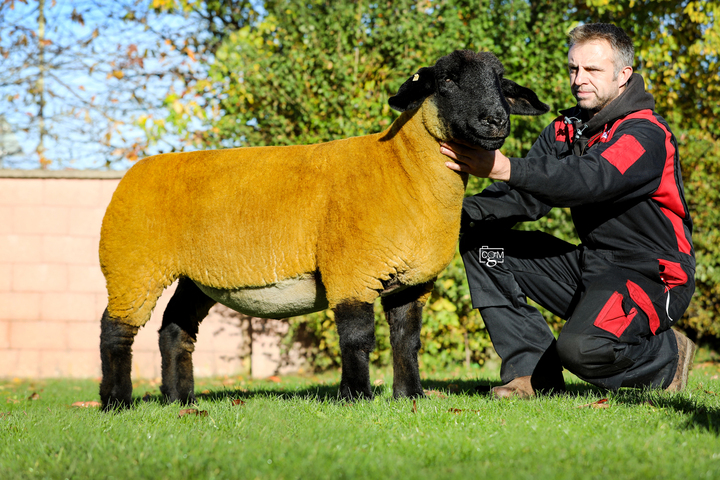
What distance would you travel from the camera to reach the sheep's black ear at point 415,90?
3.44 meters

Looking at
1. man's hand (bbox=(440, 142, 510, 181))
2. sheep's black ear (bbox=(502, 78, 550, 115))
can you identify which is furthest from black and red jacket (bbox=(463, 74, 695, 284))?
sheep's black ear (bbox=(502, 78, 550, 115))

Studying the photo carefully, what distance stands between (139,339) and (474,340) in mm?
4322

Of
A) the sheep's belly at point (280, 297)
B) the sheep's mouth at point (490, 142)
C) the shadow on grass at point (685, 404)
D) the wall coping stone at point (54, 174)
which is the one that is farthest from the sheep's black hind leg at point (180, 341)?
the wall coping stone at point (54, 174)

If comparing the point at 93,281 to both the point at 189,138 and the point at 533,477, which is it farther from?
the point at 533,477

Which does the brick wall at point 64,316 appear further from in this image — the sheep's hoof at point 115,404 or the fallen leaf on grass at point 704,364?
the fallen leaf on grass at point 704,364

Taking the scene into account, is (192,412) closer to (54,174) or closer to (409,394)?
(409,394)

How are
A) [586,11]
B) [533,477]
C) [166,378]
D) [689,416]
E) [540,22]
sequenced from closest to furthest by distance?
[533,477], [689,416], [166,378], [540,22], [586,11]

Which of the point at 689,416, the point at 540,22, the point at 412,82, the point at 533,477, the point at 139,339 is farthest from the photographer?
the point at 139,339

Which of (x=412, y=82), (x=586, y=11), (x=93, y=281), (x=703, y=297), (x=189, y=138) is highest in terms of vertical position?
(x=586, y=11)

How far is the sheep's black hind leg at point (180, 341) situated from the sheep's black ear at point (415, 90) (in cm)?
216

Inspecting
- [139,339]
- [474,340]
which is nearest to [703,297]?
[474,340]

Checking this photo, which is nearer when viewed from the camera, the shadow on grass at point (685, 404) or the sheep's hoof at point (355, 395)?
the shadow on grass at point (685, 404)

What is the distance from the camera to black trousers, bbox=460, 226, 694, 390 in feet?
11.5

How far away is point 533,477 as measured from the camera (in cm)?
212
